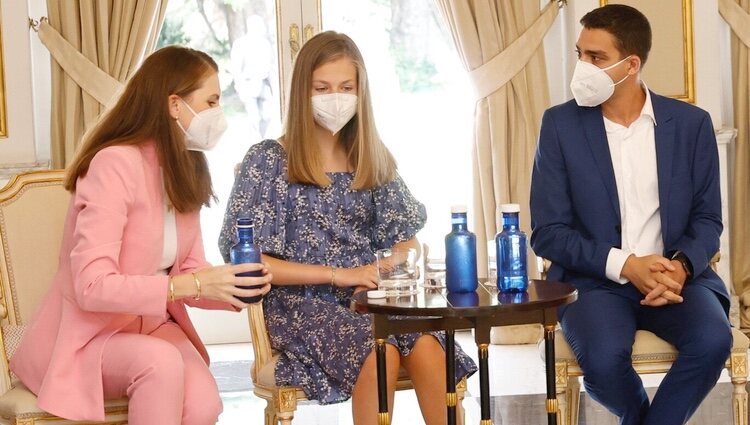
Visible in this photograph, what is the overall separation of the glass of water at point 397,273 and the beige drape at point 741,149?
3136 millimetres

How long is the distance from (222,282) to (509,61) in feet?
10.0

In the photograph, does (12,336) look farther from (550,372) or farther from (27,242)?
(550,372)

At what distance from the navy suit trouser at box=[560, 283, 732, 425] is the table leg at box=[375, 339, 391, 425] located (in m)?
0.62

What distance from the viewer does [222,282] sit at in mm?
2410

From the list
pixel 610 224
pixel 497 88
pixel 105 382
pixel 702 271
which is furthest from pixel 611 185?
pixel 497 88

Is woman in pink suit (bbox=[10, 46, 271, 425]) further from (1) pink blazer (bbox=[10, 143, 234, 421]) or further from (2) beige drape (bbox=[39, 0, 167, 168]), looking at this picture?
(2) beige drape (bbox=[39, 0, 167, 168])

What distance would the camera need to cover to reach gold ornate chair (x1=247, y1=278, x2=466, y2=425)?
2744 millimetres

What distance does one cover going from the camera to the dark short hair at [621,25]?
3189mm

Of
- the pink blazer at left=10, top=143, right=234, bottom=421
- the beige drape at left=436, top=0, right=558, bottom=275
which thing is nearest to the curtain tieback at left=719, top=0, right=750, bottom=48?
the beige drape at left=436, top=0, right=558, bottom=275

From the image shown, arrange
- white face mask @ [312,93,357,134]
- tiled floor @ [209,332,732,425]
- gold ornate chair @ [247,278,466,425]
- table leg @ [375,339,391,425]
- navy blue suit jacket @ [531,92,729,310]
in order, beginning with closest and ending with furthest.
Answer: table leg @ [375,339,391,425], gold ornate chair @ [247,278,466,425], white face mask @ [312,93,357,134], navy blue suit jacket @ [531,92,729,310], tiled floor @ [209,332,732,425]

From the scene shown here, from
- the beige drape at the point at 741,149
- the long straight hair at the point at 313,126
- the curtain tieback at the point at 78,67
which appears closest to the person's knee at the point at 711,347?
the long straight hair at the point at 313,126

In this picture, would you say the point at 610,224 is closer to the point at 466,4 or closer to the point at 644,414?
the point at 644,414

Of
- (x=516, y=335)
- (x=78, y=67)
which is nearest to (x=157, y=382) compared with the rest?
(x=78, y=67)

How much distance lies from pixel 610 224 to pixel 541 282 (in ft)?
1.67
